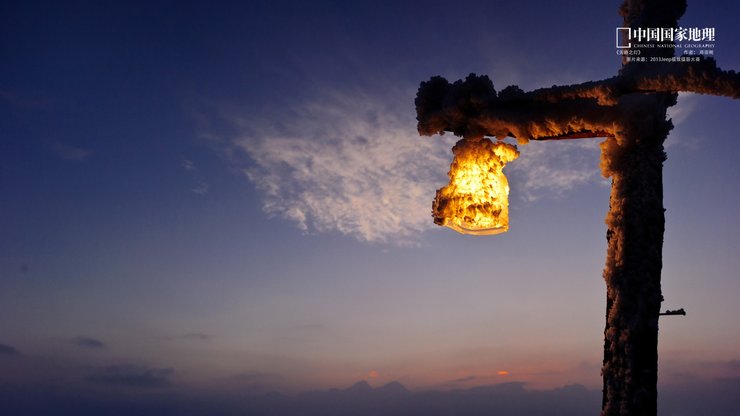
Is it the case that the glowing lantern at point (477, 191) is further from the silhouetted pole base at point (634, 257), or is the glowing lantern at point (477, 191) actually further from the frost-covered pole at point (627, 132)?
the silhouetted pole base at point (634, 257)

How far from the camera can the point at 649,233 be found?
125 inches

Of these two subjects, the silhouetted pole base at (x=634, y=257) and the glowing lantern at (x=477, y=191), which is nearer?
the silhouetted pole base at (x=634, y=257)

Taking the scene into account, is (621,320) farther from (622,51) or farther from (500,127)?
(622,51)

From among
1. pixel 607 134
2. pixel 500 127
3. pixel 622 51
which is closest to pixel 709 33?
pixel 622 51

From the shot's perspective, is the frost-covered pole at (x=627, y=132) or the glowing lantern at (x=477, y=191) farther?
the glowing lantern at (x=477, y=191)

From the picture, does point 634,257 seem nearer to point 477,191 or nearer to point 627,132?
point 627,132

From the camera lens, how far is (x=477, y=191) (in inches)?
142

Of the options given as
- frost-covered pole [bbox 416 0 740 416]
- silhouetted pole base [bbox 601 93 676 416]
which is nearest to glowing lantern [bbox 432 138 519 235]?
frost-covered pole [bbox 416 0 740 416]

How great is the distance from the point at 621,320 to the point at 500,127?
1237 millimetres

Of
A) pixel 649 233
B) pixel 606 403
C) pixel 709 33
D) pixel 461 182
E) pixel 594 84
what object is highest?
pixel 709 33

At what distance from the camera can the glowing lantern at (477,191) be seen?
11.8ft

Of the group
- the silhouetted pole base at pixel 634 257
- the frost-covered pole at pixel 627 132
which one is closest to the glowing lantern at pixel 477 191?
the frost-covered pole at pixel 627 132

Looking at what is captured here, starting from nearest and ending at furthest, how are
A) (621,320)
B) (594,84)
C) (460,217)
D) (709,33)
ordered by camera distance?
(621,320)
(594,84)
(460,217)
(709,33)

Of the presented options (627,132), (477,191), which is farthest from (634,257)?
(477,191)
